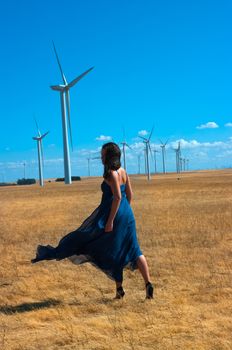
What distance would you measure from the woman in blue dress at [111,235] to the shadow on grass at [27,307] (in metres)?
0.64

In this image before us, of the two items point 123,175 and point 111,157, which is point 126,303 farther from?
point 111,157

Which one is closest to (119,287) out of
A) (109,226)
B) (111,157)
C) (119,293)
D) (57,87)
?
(119,293)

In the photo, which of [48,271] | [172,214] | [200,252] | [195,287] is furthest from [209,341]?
[172,214]

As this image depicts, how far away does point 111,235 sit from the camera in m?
7.02

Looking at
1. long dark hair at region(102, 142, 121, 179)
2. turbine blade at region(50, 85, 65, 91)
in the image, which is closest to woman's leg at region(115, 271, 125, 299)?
long dark hair at region(102, 142, 121, 179)

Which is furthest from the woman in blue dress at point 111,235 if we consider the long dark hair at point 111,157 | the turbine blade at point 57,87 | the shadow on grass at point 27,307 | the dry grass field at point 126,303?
the turbine blade at point 57,87

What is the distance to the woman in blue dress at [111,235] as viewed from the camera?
22.5 feet

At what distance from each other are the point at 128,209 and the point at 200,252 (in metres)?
4.49

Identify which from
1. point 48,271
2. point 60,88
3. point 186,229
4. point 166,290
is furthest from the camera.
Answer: point 60,88

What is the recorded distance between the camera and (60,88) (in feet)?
230

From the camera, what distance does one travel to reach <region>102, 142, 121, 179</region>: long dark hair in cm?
682

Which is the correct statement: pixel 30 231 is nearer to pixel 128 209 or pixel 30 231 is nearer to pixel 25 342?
pixel 128 209

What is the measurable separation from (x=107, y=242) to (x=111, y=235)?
0.41ft

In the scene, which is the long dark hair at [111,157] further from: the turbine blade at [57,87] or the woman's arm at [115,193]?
the turbine blade at [57,87]
